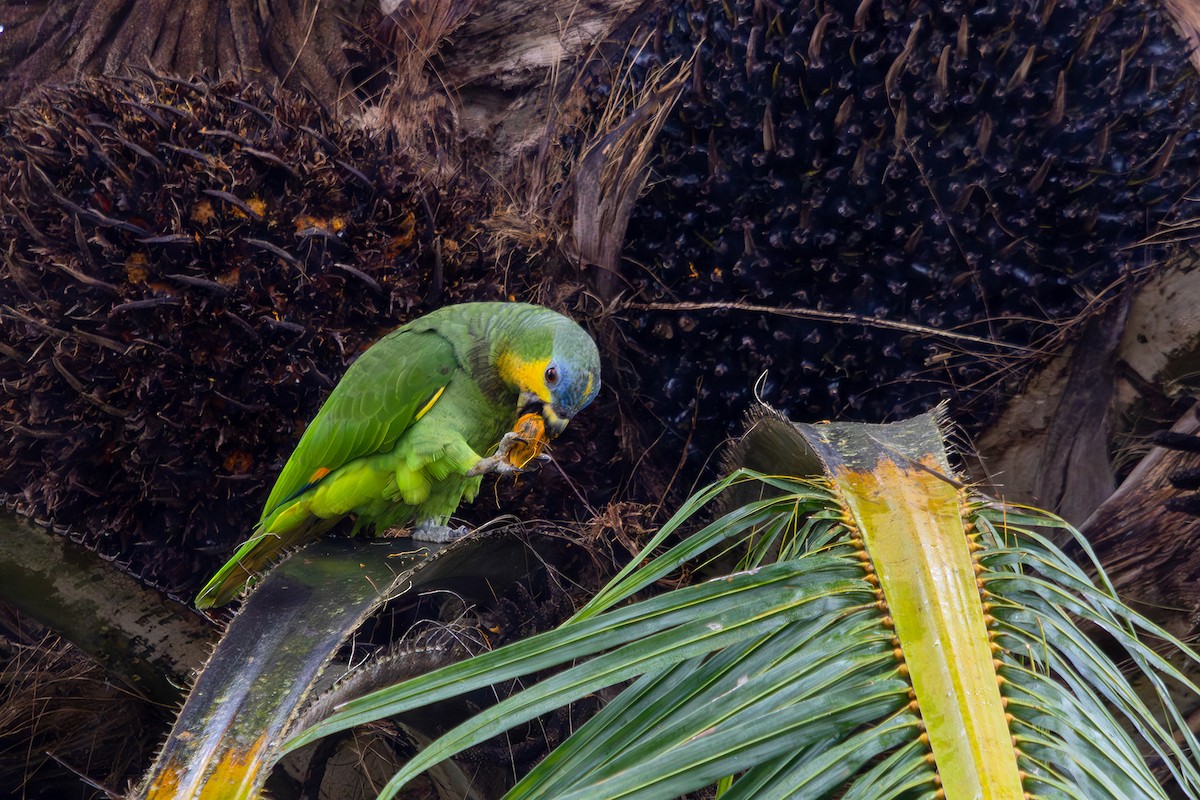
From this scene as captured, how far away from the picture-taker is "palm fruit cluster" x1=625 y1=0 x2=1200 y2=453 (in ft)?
6.43

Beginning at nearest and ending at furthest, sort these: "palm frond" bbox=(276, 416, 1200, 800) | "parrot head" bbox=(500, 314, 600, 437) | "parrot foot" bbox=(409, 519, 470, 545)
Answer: "palm frond" bbox=(276, 416, 1200, 800)
"parrot head" bbox=(500, 314, 600, 437)
"parrot foot" bbox=(409, 519, 470, 545)

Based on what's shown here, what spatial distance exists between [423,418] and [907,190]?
4.45 ft

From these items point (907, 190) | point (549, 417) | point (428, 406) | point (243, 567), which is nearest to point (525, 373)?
point (549, 417)

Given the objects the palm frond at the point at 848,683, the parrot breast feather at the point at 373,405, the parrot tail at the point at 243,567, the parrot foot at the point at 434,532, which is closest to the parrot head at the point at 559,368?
the parrot breast feather at the point at 373,405

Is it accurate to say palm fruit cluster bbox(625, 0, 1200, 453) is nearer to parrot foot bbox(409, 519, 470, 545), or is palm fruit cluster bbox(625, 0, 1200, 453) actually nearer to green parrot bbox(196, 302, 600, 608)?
green parrot bbox(196, 302, 600, 608)

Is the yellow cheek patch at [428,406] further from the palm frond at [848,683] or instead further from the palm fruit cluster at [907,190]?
the palm frond at [848,683]

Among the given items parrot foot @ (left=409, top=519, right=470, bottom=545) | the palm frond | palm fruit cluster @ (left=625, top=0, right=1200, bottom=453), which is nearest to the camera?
the palm frond

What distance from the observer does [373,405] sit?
222 cm

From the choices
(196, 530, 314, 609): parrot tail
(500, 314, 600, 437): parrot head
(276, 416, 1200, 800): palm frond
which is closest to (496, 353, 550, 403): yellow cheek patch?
(500, 314, 600, 437): parrot head

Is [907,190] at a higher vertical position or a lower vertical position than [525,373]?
higher

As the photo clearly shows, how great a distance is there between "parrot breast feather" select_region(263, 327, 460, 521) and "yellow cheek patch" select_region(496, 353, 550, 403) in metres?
0.13

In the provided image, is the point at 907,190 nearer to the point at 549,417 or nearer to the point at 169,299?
the point at 549,417

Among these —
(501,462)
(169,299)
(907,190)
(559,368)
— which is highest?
(907,190)

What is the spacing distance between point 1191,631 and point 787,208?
1.22 meters
